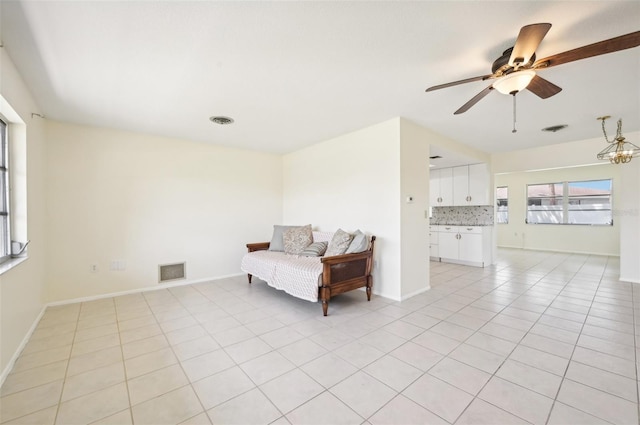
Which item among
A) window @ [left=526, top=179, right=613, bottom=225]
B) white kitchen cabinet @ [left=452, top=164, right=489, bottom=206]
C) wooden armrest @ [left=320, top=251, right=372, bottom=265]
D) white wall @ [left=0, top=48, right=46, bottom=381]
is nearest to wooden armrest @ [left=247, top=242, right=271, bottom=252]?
wooden armrest @ [left=320, top=251, right=372, bottom=265]

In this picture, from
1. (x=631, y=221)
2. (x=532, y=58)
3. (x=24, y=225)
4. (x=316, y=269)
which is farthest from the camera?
(x=631, y=221)

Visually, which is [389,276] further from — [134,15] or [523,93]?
[134,15]

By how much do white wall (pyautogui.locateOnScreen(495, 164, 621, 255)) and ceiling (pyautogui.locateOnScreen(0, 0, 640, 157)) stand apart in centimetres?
388

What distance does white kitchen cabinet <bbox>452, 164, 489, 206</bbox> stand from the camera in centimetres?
540

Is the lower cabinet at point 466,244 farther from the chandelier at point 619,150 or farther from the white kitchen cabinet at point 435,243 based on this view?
the chandelier at point 619,150

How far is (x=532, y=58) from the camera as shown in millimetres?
1804

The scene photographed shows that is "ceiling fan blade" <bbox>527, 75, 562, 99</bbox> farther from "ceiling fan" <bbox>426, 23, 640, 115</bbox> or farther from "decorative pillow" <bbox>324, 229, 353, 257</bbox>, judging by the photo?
"decorative pillow" <bbox>324, 229, 353, 257</bbox>

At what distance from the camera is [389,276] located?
3512 millimetres

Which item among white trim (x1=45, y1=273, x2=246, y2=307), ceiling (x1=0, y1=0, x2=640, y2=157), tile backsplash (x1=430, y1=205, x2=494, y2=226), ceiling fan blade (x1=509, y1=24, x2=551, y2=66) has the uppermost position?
ceiling (x1=0, y1=0, x2=640, y2=157)

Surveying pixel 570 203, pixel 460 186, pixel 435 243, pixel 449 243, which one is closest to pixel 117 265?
pixel 435 243

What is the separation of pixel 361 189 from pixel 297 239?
1.26 m

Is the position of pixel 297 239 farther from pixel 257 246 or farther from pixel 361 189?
pixel 361 189

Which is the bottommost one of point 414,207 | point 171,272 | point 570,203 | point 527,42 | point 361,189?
point 171,272

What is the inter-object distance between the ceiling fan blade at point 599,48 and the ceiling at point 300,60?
21cm
